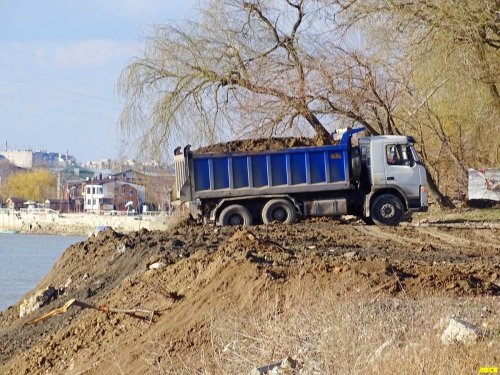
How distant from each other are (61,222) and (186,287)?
94.1 meters

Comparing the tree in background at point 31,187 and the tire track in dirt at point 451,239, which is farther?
the tree in background at point 31,187

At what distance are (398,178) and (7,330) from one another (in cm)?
1409

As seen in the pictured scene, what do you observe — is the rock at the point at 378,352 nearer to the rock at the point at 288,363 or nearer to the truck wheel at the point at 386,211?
the rock at the point at 288,363

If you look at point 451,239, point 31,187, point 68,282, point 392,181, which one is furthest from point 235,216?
point 31,187

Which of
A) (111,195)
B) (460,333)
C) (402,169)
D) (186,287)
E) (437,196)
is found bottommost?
(460,333)

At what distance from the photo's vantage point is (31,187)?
491 ft

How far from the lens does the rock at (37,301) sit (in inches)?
702

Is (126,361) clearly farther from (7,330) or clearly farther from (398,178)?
(398,178)

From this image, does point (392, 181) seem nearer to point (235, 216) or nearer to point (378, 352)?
point (235, 216)

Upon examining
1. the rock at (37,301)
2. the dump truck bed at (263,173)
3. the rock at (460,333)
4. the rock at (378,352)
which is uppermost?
the dump truck bed at (263,173)

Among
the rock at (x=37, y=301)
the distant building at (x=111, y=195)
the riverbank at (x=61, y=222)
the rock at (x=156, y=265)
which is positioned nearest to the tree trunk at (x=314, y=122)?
the rock at (x=37, y=301)

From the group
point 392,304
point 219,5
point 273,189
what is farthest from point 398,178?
point 392,304

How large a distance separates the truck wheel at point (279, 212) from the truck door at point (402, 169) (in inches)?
113

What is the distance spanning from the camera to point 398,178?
27891 millimetres
